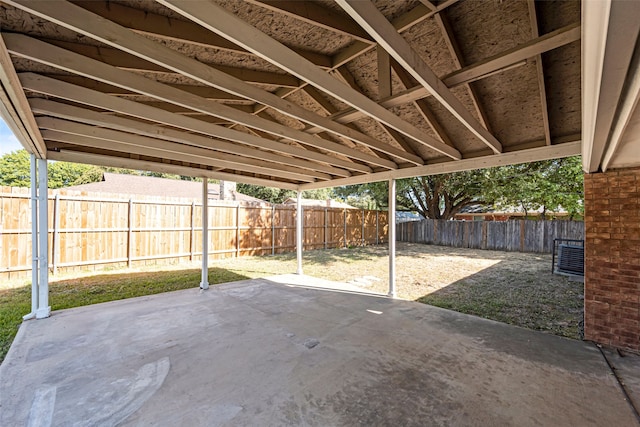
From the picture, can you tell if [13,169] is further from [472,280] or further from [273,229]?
[472,280]

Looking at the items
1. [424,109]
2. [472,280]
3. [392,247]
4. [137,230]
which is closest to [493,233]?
[472,280]

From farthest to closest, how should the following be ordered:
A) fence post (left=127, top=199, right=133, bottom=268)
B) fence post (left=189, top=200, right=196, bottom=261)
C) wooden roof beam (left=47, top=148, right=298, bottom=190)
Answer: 1. fence post (left=189, top=200, right=196, bottom=261)
2. fence post (left=127, top=199, right=133, bottom=268)
3. wooden roof beam (left=47, top=148, right=298, bottom=190)

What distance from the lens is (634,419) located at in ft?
6.31

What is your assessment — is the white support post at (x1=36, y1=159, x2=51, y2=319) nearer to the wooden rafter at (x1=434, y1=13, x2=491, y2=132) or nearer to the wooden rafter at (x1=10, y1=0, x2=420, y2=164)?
the wooden rafter at (x1=10, y1=0, x2=420, y2=164)

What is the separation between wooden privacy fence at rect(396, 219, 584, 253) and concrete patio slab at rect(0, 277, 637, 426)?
347 inches

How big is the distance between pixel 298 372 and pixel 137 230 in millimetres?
6897

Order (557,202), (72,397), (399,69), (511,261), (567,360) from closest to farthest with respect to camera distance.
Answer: (72,397) < (399,69) < (567,360) < (511,261) < (557,202)

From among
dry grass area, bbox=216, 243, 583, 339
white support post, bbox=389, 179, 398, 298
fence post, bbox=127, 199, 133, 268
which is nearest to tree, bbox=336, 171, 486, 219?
dry grass area, bbox=216, 243, 583, 339

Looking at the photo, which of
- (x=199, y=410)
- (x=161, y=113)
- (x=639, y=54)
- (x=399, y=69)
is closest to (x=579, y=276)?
(x=399, y=69)

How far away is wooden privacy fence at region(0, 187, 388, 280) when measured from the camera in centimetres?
575

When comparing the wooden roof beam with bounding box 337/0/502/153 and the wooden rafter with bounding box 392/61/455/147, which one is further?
the wooden rafter with bounding box 392/61/455/147

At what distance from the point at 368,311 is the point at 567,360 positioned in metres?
2.26

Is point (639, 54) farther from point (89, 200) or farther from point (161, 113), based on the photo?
point (89, 200)

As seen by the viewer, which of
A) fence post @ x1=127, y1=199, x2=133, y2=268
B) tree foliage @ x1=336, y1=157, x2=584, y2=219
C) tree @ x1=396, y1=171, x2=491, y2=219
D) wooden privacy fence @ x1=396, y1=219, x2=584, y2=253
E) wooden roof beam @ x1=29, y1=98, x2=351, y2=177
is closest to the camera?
wooden roof beam @ x1=29, y1=98, x2=351, y2=177
